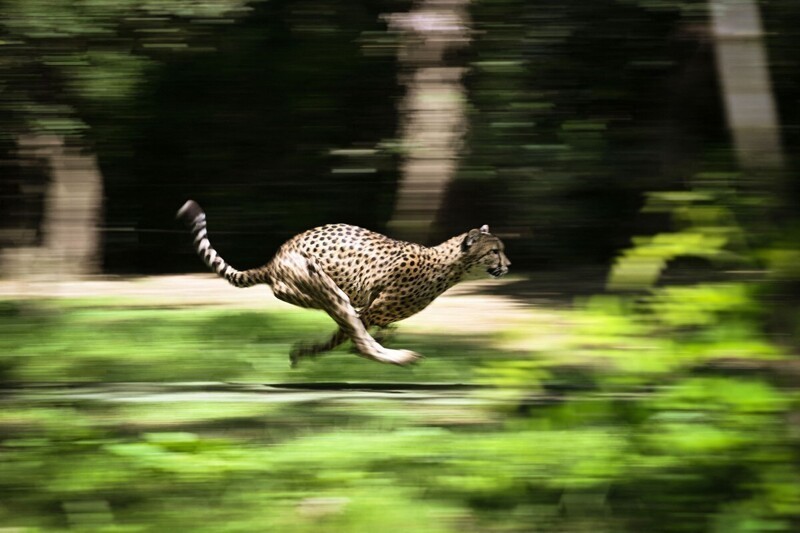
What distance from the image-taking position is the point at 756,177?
129 inches

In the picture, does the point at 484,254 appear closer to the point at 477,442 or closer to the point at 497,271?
the point at 497,271

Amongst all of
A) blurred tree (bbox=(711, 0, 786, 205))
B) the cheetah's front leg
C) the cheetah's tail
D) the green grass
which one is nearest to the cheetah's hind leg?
the green grass

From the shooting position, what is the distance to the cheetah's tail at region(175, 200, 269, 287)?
4801mm

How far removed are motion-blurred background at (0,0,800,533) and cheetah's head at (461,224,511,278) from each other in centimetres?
15

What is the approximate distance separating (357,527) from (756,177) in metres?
1.82

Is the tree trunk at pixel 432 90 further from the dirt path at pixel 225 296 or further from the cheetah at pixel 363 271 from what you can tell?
the dirt path at pixel 225 296

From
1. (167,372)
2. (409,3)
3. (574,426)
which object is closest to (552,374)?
(574,426)

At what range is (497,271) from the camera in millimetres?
4691

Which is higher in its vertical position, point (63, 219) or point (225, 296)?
point (63, 219)

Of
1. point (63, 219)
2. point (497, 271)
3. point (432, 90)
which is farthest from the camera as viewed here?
point (63, 219)

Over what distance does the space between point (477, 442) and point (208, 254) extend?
160 cm

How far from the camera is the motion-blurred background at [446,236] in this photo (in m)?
3.35

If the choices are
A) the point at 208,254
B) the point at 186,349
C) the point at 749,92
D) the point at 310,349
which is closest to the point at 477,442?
the point at 310,349

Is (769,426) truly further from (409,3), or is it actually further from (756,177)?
(409,3)
